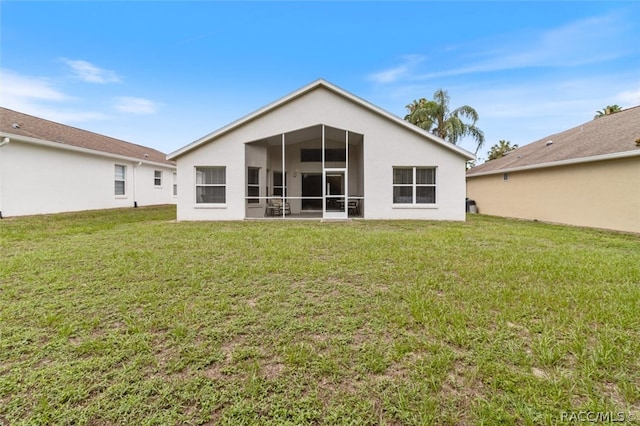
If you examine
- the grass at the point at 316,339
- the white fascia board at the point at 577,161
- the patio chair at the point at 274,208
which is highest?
the white fascia board at the point at 577,161

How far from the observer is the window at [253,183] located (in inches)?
541

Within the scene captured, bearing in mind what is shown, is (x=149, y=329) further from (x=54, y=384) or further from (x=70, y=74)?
(x=70, y=74)

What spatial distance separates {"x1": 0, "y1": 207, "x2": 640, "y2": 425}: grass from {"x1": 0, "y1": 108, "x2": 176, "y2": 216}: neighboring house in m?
9.69

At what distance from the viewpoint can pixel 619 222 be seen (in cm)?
1080

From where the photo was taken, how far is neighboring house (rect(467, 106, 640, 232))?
10617 mm

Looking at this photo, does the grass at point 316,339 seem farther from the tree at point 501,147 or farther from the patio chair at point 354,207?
the tree at point 501,147

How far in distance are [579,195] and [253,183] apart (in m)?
14.4

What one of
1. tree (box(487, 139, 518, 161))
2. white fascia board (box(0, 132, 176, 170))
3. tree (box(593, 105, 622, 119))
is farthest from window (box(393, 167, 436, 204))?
tree (box(487, 139, 518, 161))

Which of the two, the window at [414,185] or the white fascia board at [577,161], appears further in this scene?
the window at [414,185]

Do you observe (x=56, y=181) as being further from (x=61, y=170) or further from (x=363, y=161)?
(x=363, y=161)

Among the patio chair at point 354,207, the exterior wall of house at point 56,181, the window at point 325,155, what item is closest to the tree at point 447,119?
the window at point 325,155

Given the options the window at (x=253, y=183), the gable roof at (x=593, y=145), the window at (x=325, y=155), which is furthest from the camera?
the window at (x=325, y=155)

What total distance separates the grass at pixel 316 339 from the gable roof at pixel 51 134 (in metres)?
10.6

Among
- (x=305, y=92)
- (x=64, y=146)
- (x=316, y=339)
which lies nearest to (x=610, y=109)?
(x=305, y=92)
